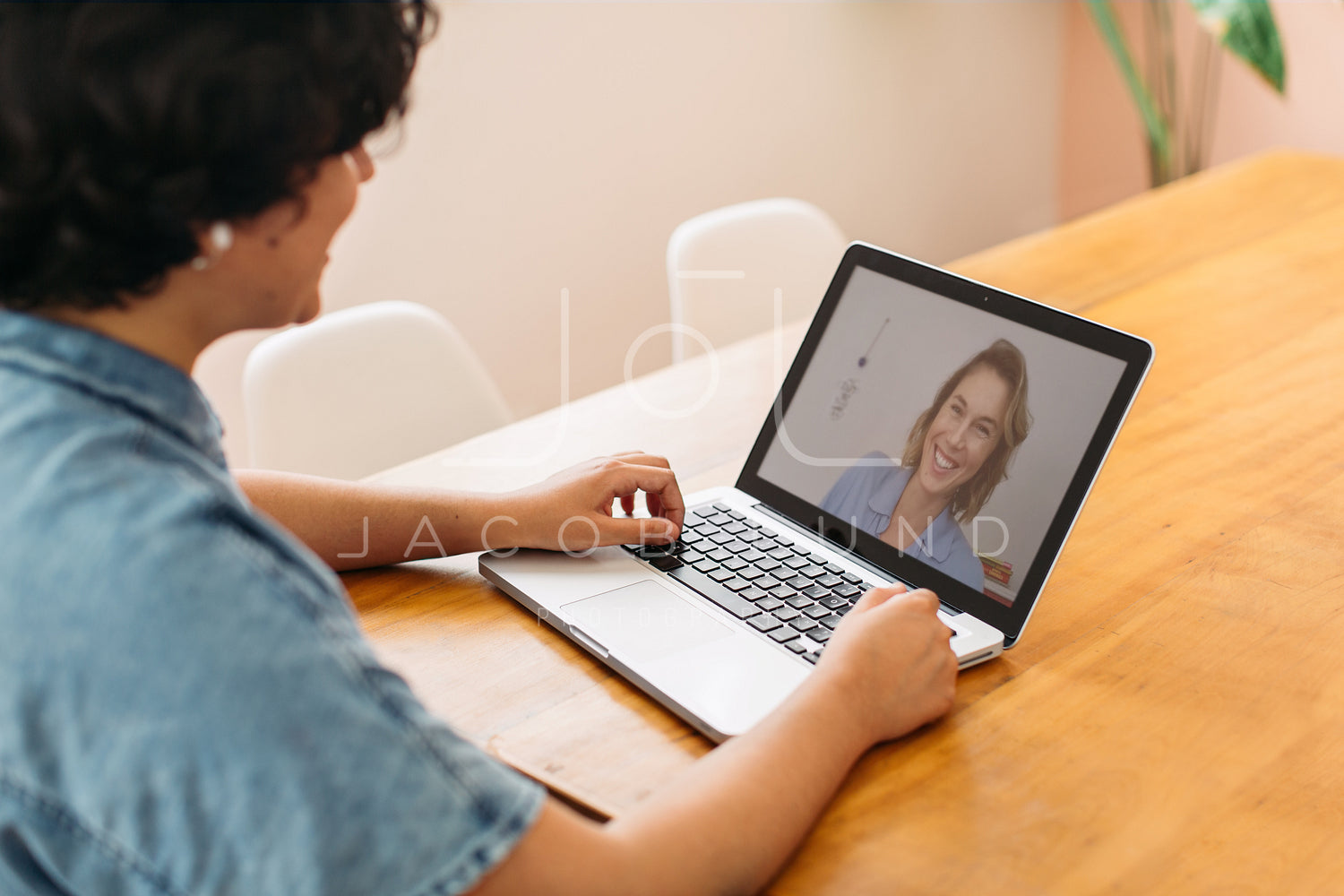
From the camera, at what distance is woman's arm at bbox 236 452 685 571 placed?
0.95 metres

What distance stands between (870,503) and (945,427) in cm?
8

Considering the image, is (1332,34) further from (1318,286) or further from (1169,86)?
(1318,286)

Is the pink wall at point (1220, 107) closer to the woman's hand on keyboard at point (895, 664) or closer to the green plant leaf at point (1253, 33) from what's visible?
the green plant leaf at point (1253, 33)

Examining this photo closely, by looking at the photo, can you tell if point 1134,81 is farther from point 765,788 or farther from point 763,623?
point 765,788

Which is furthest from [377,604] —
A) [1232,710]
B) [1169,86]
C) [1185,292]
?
[1169,86]

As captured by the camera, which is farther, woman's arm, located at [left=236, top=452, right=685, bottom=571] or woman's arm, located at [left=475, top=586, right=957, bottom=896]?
woman's arm, located at [left=236, top=452, right=685, bottom=571]

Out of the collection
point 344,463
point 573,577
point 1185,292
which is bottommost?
point 344,463

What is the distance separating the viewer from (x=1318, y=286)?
1503 mm

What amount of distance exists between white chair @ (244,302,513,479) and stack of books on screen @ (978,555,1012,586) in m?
0.78

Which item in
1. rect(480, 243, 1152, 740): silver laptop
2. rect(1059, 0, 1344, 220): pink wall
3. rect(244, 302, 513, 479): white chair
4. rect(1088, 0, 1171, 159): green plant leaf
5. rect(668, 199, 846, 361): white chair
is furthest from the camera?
rect(1059, 0, 1344, 220): pink wall

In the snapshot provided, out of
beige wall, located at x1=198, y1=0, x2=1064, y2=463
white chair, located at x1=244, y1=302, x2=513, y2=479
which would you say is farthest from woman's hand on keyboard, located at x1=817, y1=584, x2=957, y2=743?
beige wall, located at x1=198, y1=0, x2=1064, y2=463

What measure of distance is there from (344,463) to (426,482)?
31 cm

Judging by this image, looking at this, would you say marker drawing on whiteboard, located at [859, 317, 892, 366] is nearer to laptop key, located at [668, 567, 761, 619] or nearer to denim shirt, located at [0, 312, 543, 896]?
laptop key, located at [668, 567, 761, 619]

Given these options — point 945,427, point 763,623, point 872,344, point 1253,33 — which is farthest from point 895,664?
point 1253,33
